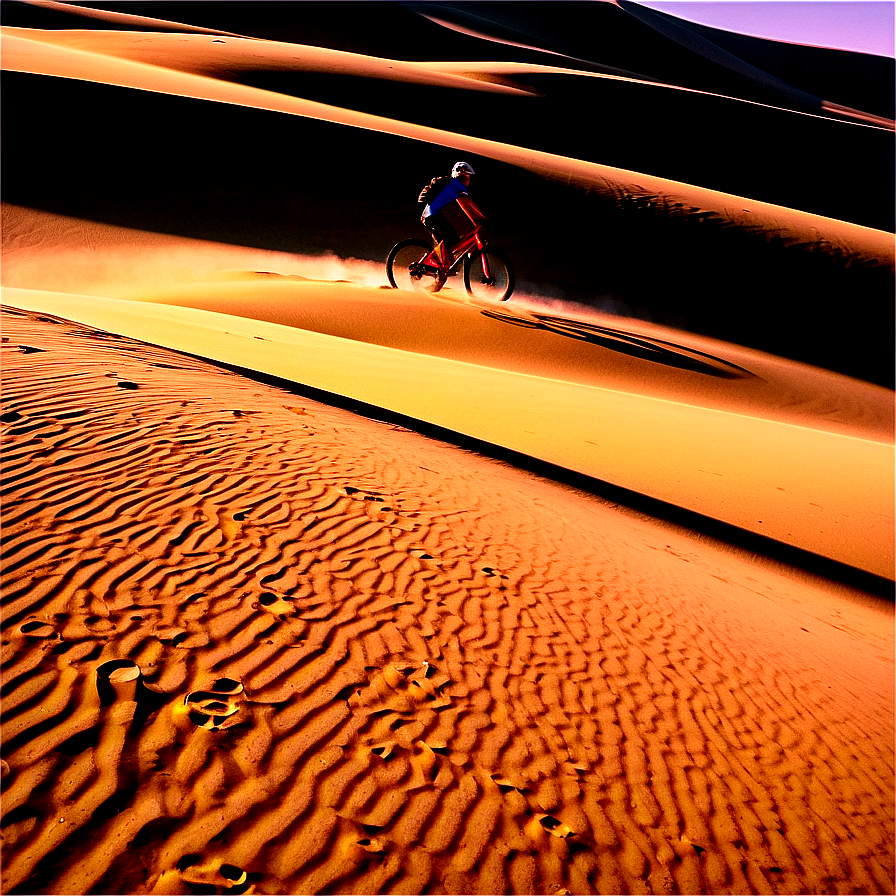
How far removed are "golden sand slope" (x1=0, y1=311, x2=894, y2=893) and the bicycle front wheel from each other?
307 inches

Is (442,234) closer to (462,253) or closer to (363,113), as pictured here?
(462,253)

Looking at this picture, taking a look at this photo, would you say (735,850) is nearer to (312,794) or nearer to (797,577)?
(312,794)

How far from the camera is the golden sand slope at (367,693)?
1874 millimetres

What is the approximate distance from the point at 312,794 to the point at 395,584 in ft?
3.81

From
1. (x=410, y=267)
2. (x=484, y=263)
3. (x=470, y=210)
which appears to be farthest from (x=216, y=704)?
(x=410, y=267)

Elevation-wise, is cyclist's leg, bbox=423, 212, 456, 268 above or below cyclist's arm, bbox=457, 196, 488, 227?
below

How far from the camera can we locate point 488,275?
37.7ft

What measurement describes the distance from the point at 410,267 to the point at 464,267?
0.99 metres

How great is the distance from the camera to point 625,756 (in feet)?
8.24

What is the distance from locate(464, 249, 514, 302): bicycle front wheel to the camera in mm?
11383

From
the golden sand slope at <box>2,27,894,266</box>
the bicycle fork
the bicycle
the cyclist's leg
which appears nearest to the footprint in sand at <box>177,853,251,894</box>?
the cyclist's leg

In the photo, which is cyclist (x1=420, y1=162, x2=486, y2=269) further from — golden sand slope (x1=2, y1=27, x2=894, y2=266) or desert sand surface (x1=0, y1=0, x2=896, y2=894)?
golden sand slope (x1=2, y1=27, x2=894, y2=266)

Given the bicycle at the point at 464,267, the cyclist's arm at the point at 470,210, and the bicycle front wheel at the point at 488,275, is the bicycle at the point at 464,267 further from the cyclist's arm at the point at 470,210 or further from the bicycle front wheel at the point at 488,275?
the cyclist's arm at the point at 470,210

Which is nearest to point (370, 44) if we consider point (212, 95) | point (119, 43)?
point (119, 43)
